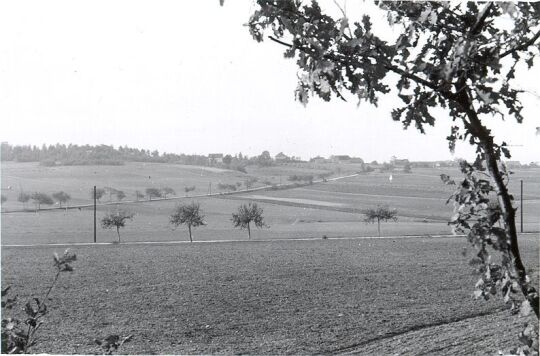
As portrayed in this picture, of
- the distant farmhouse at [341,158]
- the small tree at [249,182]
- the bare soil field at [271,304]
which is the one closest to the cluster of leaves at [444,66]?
the bare soil field at [271,304]

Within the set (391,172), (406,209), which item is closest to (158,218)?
(406,209)

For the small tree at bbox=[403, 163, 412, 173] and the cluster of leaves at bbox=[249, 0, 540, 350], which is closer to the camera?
the cluster of leaves at bbox=[249, 0, 540, 350]

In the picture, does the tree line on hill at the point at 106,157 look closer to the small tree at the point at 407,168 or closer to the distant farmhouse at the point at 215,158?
the distant farmhouse at the point at 215,158

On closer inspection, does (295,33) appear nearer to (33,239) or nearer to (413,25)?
(413,25)

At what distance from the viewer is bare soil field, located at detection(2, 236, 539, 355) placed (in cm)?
1204

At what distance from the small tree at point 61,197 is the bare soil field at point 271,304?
36.8 metres

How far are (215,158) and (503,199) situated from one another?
10620 centimetres

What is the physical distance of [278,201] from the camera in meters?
71.2

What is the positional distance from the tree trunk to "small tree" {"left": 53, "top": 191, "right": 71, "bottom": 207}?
70663 millimetres

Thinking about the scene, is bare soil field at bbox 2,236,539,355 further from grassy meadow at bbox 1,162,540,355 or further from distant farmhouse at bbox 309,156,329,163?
distant farmhouse at bbox 309,156,329,163

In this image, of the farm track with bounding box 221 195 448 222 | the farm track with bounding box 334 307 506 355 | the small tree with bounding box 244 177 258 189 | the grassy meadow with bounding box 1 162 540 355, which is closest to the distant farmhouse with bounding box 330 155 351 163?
the small tree with bounding box 244 177 258 189

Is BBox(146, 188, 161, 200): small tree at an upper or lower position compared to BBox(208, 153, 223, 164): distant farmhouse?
lower

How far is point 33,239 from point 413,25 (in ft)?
159

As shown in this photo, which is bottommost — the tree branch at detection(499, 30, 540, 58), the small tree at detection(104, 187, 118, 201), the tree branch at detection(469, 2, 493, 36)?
the small tree at detection(104, 187, 118, 201)
